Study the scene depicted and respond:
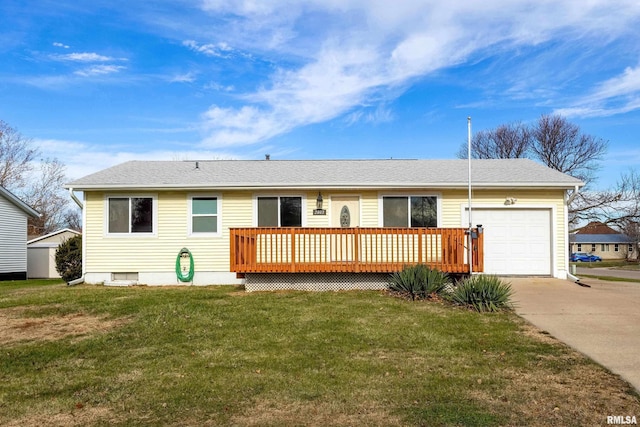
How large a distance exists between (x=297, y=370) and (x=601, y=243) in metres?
71.9

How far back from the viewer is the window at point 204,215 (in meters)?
12.7

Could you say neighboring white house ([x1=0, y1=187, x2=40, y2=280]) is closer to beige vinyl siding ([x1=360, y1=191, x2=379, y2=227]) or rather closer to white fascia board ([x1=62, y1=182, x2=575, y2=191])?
white fascia board ([x1=62, y1=182, x2=575, y2=191])

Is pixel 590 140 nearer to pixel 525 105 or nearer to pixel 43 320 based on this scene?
pixel 525 105

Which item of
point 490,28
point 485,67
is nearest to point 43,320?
point 490,28

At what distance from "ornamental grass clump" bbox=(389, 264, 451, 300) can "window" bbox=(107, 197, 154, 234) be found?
7.08m

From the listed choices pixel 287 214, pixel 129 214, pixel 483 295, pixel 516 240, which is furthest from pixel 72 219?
pixel 483 295

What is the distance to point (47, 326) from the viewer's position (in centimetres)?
723

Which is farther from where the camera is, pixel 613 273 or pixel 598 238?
pixel 598 238

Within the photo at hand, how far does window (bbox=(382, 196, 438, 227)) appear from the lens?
41.1 feet

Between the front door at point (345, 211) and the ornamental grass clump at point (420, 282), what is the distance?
309 cm

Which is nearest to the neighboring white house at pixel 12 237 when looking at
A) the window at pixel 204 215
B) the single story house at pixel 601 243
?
the window at pixel 204 215

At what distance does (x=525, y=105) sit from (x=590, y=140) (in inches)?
652

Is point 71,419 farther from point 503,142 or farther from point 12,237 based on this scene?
point 503,142

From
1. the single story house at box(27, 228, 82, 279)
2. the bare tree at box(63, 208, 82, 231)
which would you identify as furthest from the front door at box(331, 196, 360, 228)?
the bare tree at box(63, 208, 82, 231)
